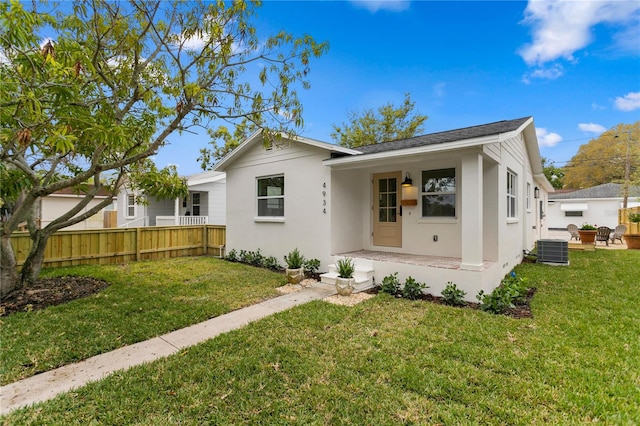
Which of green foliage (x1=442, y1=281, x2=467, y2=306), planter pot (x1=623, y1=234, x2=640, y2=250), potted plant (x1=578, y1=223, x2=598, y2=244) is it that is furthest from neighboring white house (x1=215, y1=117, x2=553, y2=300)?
planter pot (x1=623, y1=234, x2=640, y2=250)

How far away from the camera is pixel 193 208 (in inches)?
663

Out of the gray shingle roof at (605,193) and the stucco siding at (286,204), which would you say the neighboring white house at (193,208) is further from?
the gray shingle roof at (605,193)

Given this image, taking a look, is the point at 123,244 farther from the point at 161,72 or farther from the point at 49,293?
the point at 161,72

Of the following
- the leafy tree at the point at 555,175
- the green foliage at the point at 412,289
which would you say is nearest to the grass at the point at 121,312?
the green foliage at the point at 412,289

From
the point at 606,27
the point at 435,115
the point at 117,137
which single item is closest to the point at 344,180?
the point at 117,137

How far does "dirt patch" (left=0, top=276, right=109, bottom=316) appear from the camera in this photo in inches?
196

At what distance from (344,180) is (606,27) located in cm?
1017

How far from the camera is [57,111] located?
3508mm

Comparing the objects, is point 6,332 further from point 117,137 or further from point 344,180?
point 344,180

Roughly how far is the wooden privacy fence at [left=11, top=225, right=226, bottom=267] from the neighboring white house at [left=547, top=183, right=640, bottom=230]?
27801 millimetres

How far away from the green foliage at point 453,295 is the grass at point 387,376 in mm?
675

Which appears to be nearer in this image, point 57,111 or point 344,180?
point 57,111

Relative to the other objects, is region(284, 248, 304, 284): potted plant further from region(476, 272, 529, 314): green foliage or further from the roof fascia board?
region(476, 272, 529, 314): green foliage

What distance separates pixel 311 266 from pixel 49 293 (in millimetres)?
5409
